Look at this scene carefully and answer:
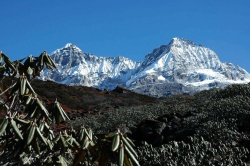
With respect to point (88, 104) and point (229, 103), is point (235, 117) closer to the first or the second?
point (229, 103)

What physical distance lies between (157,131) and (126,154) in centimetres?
1109

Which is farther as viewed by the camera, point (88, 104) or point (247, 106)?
point (88, 104)

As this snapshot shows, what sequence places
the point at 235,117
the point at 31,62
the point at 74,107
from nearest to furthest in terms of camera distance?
the point at 31,62
the point at 235,117
the point at 74,107

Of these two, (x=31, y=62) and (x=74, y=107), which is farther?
(x=74, y=107)

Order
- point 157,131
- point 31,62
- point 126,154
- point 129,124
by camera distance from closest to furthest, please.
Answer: point 126,154 < point 31,62 < point 157,131 < point 129,124

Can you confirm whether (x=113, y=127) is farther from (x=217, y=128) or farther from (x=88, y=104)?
(x=88, y=104)

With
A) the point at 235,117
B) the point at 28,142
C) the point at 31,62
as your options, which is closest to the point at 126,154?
the point at 28,142

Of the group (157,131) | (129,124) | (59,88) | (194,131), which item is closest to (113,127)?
(129,124)

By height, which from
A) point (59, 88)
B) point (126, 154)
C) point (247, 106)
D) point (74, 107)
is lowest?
point (126, 154)

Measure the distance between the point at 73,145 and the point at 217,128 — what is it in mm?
7754

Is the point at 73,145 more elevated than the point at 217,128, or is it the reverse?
the point at 217,128

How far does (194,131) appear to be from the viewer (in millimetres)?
12930

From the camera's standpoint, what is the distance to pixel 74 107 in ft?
127

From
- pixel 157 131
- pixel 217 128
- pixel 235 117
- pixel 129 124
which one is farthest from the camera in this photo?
pixel 129 124
